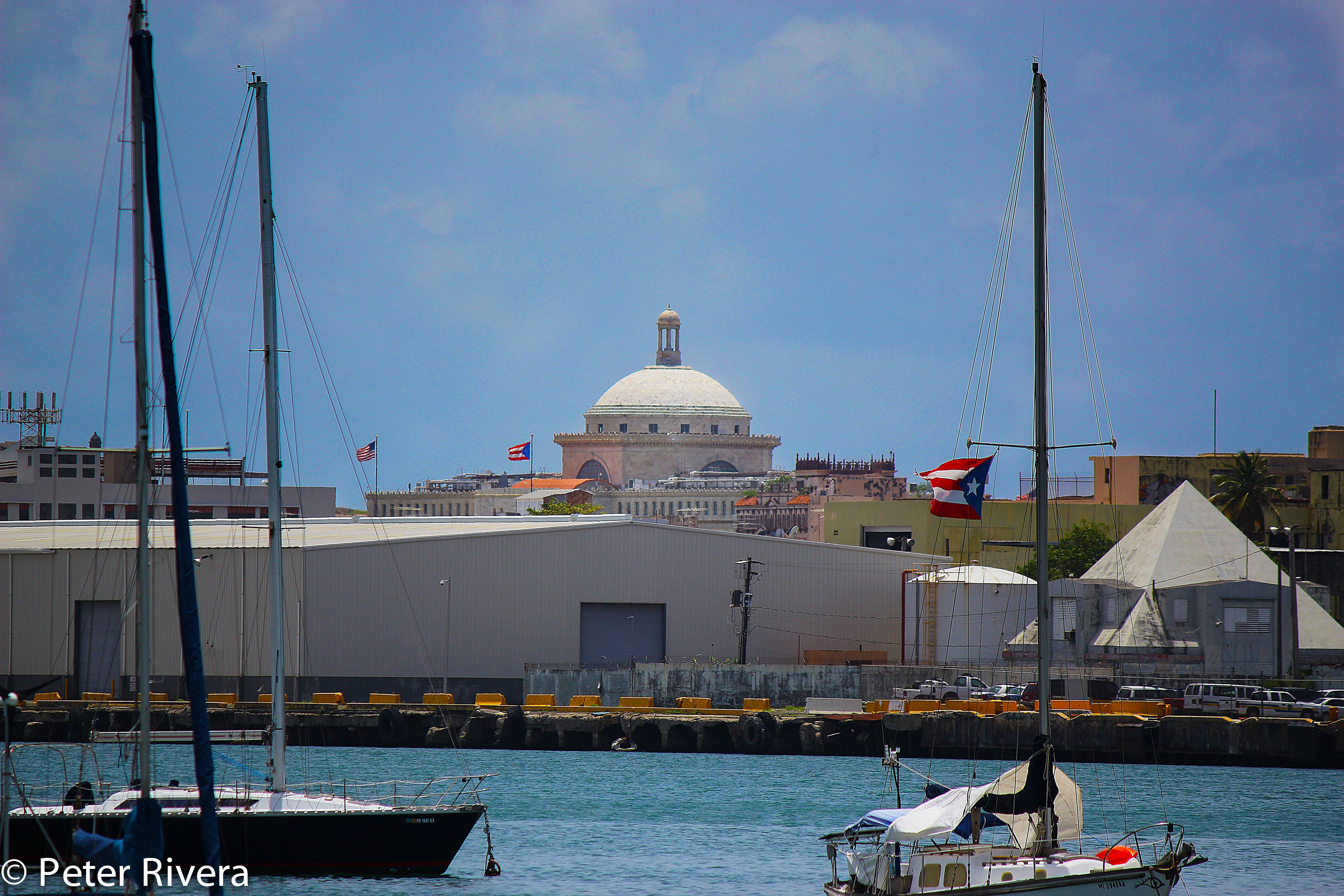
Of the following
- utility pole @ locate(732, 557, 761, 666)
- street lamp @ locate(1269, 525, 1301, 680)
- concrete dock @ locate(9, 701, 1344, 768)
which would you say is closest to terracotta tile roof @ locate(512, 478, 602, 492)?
utility pole @ locate(732, 557, 761, 666)

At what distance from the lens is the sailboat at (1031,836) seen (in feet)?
77.9

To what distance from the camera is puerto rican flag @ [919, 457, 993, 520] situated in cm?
2920

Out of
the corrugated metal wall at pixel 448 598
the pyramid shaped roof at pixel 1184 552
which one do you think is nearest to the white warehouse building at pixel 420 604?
the corrugated metal wall at pixel 448 598

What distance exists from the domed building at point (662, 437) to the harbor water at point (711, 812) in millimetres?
119183

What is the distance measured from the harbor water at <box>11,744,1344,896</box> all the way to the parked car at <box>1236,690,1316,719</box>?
2.18 metres

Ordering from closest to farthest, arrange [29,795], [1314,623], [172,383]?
1. [172,383]
2. [29,795]
3. [1314,623]

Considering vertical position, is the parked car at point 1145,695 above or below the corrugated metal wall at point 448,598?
below

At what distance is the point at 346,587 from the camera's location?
61.0 m

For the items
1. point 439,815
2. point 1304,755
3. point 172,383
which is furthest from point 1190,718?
point 172,383

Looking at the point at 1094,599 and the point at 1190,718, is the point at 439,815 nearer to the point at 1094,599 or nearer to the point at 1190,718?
the point at 1190,718

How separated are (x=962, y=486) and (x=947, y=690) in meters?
28.3

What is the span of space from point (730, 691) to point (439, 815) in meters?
31.7

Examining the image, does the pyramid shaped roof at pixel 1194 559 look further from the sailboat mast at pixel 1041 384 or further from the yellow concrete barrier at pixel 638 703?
the sailboat mast at pixel 1041 384

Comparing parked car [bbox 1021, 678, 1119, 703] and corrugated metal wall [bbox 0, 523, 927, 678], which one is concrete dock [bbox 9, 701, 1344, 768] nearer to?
corrugated metal wall [bbox 0, 523, 927, 678]
